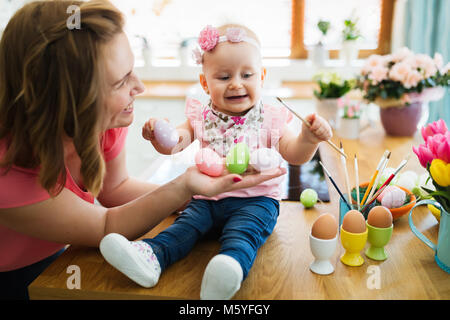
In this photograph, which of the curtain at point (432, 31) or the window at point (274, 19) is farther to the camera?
the window at point (274, 19)

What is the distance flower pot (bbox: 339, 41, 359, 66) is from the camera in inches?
110

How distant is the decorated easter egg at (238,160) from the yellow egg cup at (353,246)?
229 mm

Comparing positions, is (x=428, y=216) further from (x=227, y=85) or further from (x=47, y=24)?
(x=47, y=24)

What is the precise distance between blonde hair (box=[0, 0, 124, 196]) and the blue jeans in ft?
0.70

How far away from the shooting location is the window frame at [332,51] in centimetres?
296

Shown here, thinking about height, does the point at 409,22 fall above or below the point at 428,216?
above

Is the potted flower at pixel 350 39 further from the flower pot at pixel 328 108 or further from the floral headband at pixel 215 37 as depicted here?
the floral headband at pixel 215 37

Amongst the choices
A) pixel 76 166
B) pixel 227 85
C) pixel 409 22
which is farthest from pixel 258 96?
pixel 409 22

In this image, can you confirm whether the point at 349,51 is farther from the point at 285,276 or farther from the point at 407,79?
the point at 285,276

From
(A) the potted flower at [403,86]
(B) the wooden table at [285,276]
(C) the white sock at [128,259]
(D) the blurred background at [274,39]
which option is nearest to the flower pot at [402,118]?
(A) the potted flower at [403,86]

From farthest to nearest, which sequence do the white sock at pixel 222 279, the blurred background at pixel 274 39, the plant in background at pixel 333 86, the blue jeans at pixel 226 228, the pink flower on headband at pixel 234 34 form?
the blurred background at pixel 274 39 → the plant in background at pixel 333 86 → the pink flower on headband at pixel 234 34 → the blue jeans at pixel 226 228 → the white sock at pixel 222 279

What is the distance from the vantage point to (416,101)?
1.74m

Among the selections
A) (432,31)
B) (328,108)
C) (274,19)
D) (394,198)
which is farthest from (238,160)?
(274,19)
